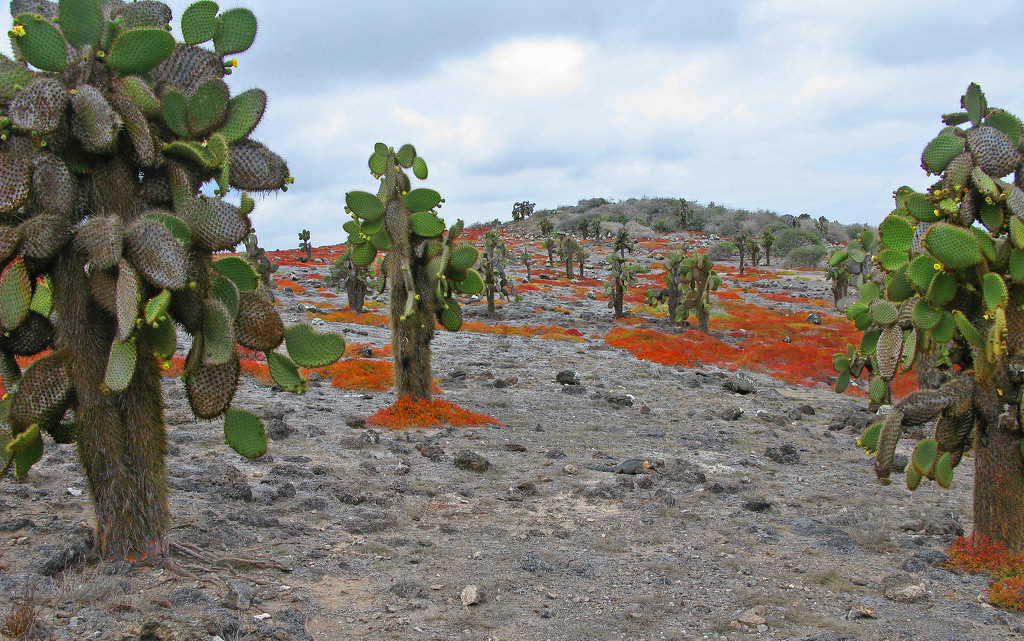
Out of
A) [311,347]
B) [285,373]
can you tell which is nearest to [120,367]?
[285,373]

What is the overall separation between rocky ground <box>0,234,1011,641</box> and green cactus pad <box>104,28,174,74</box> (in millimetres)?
3223

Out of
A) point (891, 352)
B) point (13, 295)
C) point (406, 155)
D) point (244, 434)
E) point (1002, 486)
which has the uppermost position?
point (406, 155)

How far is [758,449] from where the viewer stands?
10.1 meters

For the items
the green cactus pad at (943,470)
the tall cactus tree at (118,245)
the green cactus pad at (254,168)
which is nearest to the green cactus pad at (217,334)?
the tall cactus tree at (118,245)

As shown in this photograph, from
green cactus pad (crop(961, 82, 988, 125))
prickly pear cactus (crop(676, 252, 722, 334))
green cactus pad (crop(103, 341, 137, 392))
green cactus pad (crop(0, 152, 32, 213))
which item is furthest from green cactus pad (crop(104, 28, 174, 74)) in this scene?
prickly pear cactus (crop(676, 252, 722, 334))

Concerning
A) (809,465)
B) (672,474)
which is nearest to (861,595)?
(672,474)

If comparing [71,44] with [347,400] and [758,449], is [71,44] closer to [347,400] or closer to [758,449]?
[347,400]

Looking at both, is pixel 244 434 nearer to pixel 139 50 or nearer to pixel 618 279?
pixel 139 50

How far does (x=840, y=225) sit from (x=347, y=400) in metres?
76.4

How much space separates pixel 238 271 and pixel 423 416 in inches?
215

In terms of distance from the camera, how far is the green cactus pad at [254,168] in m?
5.18

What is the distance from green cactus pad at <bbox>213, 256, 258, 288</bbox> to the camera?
5078 mm

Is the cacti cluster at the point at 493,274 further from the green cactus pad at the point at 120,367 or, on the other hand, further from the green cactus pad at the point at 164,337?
the green cactus pad at the point at 120,367

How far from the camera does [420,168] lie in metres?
11.4
